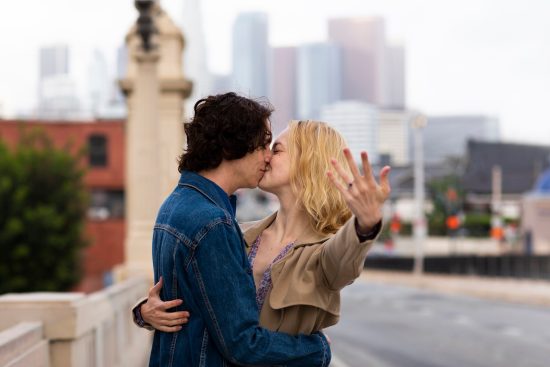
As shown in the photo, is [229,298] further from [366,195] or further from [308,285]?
[366,195]

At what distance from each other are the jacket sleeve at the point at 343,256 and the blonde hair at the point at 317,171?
0.80ft

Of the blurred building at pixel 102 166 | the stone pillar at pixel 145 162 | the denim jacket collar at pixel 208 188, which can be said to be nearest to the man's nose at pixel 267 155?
the denim jacket collar at pixel 208 188

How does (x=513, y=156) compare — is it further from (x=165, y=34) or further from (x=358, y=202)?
(x=358, y=202)

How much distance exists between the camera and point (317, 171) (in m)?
3.64

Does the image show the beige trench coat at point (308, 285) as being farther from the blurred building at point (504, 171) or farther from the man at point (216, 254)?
the blurred building at point (504, 171)

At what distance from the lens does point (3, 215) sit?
109ft

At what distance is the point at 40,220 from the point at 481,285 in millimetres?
19563

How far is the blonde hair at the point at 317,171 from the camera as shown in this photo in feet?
11.8

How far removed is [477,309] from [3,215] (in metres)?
18.0

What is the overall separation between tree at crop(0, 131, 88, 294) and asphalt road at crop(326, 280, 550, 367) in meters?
11.4

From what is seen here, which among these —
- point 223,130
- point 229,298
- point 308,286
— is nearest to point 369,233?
point 308,286

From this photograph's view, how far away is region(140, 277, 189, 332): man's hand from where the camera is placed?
3.24 meters

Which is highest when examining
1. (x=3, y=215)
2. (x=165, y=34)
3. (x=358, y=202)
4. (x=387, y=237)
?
(x=165, y=34)

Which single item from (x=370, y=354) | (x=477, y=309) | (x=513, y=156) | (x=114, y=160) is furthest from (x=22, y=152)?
(x=513, y=156)
